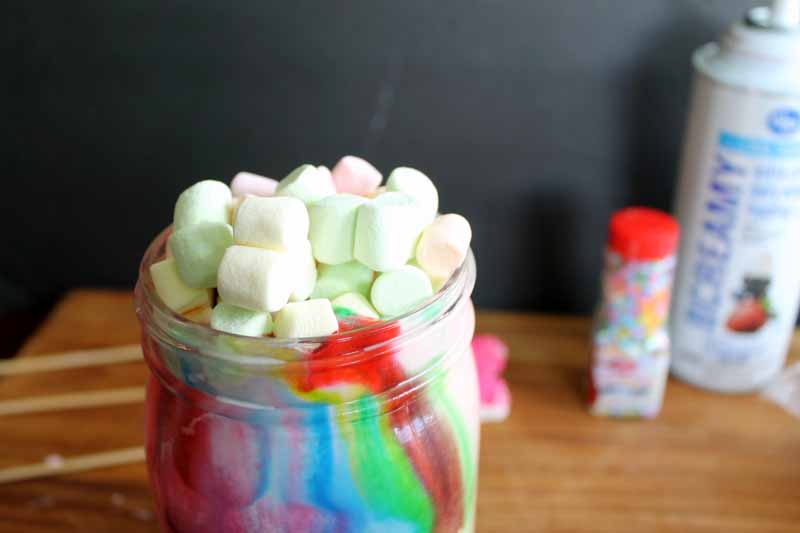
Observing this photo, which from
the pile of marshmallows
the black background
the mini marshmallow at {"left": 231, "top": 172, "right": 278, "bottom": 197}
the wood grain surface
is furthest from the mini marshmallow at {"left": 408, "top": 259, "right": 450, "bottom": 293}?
the black background

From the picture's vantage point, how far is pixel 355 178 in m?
0.45

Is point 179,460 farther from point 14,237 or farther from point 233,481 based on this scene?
point 14,237

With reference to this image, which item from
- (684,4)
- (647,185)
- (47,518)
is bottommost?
(47,518)

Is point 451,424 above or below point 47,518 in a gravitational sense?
above

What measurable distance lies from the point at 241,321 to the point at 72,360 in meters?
0.44

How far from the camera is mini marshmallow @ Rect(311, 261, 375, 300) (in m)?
0.40

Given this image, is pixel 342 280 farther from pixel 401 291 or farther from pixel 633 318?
pixel 633 318

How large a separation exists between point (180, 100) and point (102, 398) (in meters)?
0.28

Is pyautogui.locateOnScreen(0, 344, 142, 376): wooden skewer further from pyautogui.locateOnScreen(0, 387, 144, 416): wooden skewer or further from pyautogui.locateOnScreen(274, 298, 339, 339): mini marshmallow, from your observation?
pyautogui.locateOnScreen(274, 298, 339, 339): mini marshmallow

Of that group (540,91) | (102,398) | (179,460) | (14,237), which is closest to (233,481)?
(179,460)

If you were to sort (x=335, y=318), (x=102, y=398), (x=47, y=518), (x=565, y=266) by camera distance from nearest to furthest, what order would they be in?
(x=335, y=318)
(x=47, y=518)
(x=102, y=398)
(x=565, y=266)

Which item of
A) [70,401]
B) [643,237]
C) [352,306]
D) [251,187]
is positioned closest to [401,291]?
[352,306]

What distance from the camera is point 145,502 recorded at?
59 centimetres

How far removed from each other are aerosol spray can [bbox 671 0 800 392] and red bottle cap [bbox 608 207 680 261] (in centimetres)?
4
